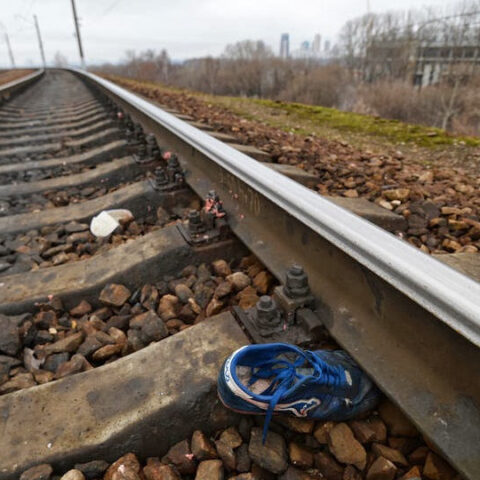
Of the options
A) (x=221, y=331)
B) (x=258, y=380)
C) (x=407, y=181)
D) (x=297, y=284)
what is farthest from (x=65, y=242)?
(x=407, y=181)

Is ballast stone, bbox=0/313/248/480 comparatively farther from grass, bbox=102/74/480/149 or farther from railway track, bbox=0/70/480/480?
grass, bbox=102/74/480/149

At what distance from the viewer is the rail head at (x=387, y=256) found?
974 millimetres

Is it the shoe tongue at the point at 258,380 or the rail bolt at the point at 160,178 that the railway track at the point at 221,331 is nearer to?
the shoe tongue at the point at 258,380

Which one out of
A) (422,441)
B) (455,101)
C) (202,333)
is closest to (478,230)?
(422,441)

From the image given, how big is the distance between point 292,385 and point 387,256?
475 millimetres

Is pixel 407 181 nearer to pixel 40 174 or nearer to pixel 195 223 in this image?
pixel 195 223

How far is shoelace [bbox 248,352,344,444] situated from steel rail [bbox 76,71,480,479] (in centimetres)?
12

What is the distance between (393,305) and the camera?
1216 mm

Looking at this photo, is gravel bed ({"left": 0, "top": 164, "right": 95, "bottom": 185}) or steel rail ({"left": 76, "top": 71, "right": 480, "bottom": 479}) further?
gravel bed ({"left": 0, "top": 164, "right": 95, "bottom": 185})

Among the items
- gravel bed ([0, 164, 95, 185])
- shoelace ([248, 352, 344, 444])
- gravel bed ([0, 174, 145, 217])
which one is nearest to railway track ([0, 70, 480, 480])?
shoelace ([248, 352, 344, 444])

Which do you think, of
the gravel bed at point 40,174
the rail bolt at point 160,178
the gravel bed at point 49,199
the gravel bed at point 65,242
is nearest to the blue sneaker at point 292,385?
the gravel bed at point 65,242

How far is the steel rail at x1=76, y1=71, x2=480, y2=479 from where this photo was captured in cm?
99

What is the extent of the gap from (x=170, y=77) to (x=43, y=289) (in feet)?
207

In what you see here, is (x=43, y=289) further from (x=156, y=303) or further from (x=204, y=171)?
A: (x=204, y=171)
